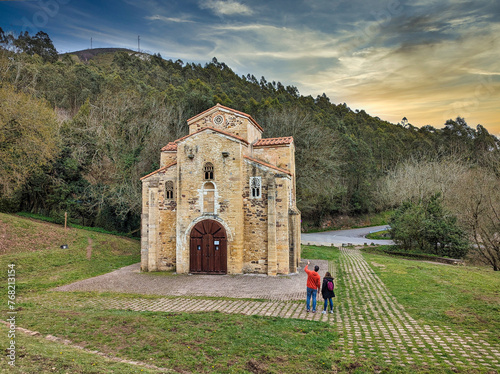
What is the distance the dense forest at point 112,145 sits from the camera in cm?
2702

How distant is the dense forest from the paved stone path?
63.5 ft

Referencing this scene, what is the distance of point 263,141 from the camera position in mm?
22562

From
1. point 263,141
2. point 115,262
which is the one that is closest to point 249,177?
point 263,141

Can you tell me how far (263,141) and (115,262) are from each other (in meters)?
13.8

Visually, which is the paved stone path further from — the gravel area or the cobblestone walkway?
the gravel area

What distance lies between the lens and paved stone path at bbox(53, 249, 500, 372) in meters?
7.73

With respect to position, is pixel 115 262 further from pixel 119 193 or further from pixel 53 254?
pixel 119 193

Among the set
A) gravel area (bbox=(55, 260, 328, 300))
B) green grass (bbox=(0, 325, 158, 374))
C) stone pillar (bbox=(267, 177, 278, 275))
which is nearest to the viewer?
green grass (bbox=(0, 325, 158, 374))

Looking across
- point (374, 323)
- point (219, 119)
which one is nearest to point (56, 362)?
point (374, 323)

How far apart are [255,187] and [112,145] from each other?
2069 cm

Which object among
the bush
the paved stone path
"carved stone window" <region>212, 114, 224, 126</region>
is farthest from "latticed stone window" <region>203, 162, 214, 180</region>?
the bush

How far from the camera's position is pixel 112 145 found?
33.1 m

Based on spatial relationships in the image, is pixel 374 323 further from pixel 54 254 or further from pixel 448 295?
pixel 54 254

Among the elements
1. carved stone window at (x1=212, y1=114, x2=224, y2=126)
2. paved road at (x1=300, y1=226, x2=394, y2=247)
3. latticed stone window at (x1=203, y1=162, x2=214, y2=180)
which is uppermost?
carved stone window at (x1=212, y1=114, x2=224, y2=126)
